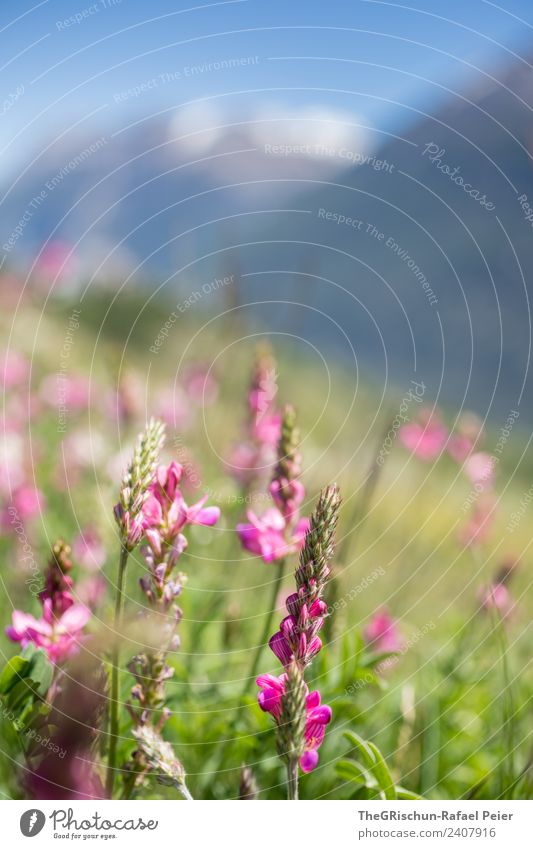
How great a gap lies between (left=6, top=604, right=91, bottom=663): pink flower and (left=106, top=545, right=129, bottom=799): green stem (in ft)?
0.48

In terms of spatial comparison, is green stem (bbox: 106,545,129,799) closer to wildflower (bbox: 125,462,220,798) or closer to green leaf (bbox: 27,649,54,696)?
wildflower (bbox: 125,462,220,798)

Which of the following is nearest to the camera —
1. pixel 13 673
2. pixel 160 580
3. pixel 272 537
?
pixel 160 580

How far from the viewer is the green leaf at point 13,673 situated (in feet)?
5.18

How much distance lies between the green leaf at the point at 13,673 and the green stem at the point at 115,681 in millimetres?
227

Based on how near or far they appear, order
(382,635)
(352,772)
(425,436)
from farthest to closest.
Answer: (425,436), (382,635), (352,772)

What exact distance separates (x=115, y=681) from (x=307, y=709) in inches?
17.4

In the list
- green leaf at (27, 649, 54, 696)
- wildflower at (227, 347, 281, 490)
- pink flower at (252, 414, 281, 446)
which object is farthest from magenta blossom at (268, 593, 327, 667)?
pink flower at (252, 414, 281, 446)

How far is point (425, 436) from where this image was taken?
3775 mm

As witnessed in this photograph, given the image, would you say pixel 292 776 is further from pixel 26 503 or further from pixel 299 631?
pixel 26 503

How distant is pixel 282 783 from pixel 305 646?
3.24 feet

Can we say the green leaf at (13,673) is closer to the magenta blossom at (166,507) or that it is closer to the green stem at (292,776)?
the magenta blossom at (166,507)

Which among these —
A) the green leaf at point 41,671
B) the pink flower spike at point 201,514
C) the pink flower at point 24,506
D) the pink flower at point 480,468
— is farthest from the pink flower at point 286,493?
the pink flower at point 24,506

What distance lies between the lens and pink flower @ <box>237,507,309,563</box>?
1.86 metres

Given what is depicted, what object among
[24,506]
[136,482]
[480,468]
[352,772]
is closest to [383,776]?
[352,772]
